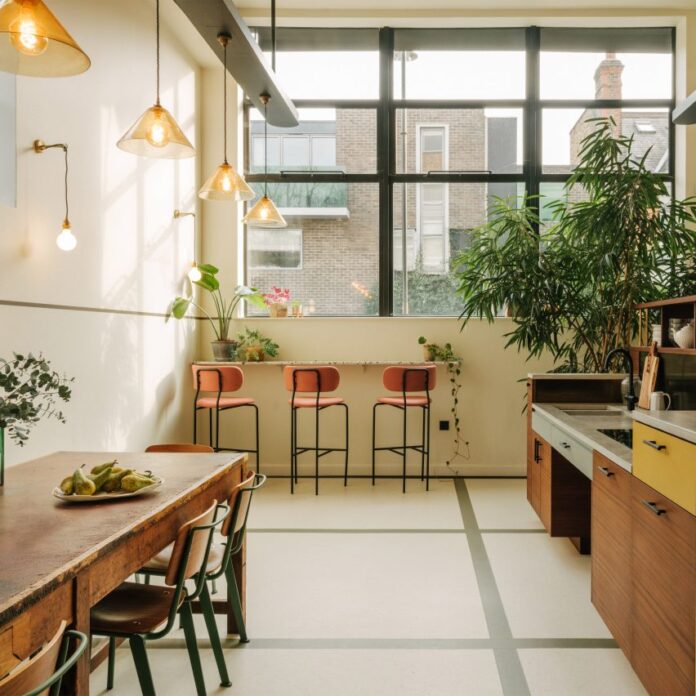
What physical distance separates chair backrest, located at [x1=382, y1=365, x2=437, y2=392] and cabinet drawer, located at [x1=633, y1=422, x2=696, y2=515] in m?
3.02

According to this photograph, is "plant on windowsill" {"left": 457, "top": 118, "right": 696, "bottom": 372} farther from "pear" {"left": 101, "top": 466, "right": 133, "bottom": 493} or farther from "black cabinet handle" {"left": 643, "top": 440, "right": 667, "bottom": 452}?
"pear" {"left": 101, "top": 466, "right": 133, "bottom": 493}

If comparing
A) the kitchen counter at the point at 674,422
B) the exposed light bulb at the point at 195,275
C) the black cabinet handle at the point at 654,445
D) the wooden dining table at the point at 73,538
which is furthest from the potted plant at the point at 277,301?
the black cabinet handle at the point at 654,445

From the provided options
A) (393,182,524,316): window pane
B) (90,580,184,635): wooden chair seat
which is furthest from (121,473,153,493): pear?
(393,182,524,316): window pane

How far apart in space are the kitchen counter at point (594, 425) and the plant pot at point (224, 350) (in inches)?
114

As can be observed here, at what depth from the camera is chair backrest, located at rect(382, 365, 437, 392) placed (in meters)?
5.27

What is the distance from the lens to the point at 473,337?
6.02 meters

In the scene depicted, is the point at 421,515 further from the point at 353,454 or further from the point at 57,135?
the point at 57,135

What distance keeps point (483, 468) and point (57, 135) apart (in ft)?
15.0

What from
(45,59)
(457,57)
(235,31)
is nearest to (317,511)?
(235,31)

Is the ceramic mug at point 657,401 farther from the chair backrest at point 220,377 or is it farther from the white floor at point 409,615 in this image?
the chair backrest at point 220,377

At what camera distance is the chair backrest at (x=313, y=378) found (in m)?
5.23

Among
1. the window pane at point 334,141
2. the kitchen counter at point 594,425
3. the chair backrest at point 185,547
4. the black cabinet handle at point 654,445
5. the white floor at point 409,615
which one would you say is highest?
the window pane at point 334,141

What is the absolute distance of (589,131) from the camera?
20.0ft

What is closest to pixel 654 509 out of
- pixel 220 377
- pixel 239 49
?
pixel 239 49
